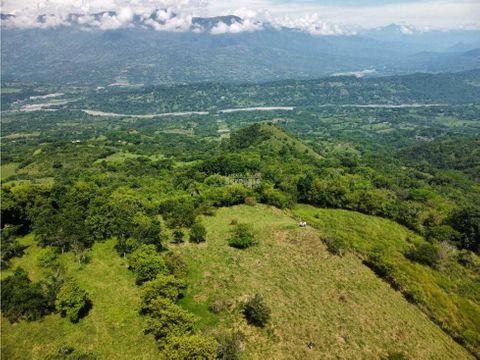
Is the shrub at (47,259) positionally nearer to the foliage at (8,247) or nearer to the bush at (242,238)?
the foliage at (8,247)

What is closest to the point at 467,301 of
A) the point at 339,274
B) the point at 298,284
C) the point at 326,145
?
the point at 339,274

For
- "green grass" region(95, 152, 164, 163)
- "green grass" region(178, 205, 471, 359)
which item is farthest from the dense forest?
"green grass" region(95, 152, 164, 163)

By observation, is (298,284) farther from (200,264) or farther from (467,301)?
(467,301)

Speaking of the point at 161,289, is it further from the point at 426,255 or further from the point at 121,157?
the point at 121,157

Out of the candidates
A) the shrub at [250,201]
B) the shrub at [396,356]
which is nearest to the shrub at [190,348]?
the shrub at [396,356]

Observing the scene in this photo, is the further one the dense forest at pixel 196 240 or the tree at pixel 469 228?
the tree at pixel 469 228

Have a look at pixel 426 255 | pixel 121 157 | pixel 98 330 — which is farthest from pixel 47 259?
pixel 121 157
